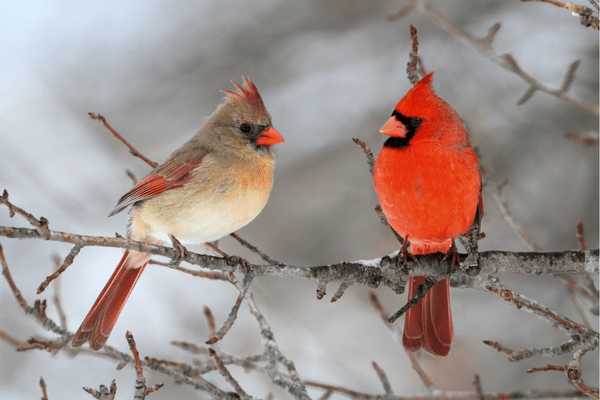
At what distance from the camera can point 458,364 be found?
4.24 meters

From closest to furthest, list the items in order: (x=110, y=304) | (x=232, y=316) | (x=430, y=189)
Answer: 1. (x=232, y=316)
2. (x=430, y=189)
3. (x=110, y=304)

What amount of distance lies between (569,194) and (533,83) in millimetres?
2113

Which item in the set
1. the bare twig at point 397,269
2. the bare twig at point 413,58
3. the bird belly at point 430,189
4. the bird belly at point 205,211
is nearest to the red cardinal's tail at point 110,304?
the bird belly at point 205,211

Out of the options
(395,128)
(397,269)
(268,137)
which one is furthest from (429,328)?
(268,137)

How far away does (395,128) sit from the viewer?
79.4 inches

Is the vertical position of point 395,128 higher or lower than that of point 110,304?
higher

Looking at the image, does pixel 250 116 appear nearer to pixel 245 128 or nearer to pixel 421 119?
pixel 245 128

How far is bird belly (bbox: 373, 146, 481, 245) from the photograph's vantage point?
195 cm

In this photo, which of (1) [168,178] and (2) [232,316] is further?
(1) [168,178]

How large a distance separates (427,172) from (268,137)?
22.4 inches

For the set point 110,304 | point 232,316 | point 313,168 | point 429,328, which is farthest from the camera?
point 313,168

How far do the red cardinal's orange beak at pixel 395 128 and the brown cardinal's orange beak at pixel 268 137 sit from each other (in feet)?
1.22

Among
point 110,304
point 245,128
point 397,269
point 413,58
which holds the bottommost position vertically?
point 110,304

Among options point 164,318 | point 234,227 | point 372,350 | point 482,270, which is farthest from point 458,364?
point 234,227
